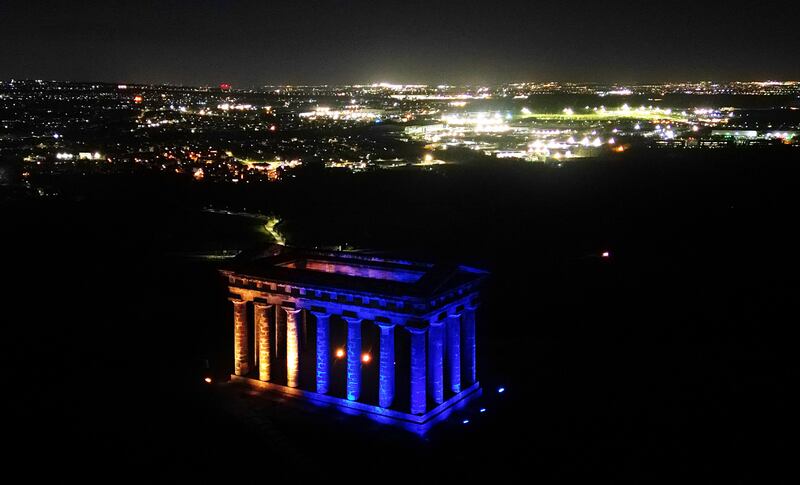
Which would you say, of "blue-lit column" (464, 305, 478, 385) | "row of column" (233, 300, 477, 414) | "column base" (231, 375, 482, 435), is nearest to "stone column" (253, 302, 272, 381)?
"row of column" (233, 300, 477, 414)

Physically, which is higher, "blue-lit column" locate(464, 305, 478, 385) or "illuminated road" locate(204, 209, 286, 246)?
"blue-lit column" locate(464, 305, 478, 385)

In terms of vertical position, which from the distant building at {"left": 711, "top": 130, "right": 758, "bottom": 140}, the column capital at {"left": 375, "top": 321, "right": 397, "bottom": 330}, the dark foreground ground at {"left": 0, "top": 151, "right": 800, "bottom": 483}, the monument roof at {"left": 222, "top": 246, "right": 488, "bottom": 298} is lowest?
the dark foreground ground at {"left": 0, "top": 151, "right": 800, "bottom": 483}

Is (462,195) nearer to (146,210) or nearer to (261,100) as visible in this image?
(146,210)

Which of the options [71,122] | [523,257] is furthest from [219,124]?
[523,257]

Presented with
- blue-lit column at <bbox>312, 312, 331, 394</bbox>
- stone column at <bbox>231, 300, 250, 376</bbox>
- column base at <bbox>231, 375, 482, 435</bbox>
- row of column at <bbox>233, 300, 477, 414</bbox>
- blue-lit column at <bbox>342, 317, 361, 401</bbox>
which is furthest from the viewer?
stone column at <bbox>231, 300, 250, 376</bbox>

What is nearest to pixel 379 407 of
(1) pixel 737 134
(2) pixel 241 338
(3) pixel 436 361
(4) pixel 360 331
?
(3) pixel 436 361

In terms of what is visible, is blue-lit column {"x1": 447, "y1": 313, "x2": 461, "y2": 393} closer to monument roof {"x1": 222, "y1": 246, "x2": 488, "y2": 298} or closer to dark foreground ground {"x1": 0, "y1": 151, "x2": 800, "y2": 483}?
dark foreground ground {"x1": 0, "y1": 151, "x2": 800, "y2": 483}

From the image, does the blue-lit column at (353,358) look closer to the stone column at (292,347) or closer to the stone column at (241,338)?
the stone column at (292,347)
